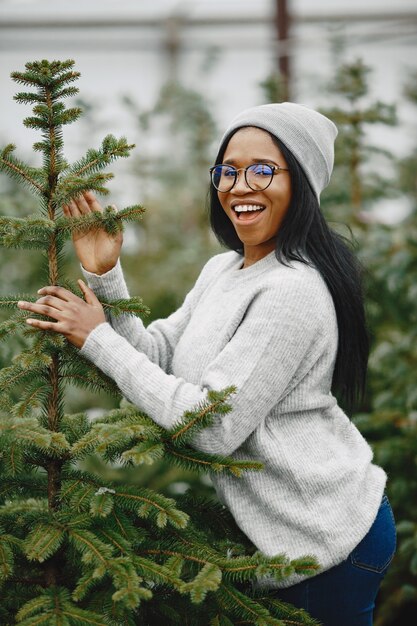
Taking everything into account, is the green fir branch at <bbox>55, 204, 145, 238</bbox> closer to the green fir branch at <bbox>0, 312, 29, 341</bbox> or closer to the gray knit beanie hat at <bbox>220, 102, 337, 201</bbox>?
the green fir branch at <bbox>0, 312, 29, 341</bbox>

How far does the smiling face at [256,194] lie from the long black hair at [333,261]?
0.02m

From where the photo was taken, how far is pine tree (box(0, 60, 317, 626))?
1.30 metres

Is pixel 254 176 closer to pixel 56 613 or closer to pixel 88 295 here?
pixel 88 295

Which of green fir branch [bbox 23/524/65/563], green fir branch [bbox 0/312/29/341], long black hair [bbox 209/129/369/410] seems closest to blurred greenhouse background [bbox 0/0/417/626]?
long black hair [bbox 209/129/369/410]

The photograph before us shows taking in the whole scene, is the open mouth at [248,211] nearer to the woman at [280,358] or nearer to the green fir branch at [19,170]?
the woman at [280,358]

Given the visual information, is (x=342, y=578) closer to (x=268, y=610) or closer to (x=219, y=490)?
(x=268, y=610)

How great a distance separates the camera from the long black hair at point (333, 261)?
157cm

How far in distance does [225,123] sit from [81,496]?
21.9ft

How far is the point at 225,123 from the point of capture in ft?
25.1

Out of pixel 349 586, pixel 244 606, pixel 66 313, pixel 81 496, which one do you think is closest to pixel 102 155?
pixel 66 313

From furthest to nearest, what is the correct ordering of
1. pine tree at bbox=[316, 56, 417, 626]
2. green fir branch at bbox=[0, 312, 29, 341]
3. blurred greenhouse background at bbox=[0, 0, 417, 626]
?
blurred greenhouse background at bbox=[0, 0, 417, 626] < pine tree at bbox=[316, 56, 417, 626] < green fir branch at bbox=[0, 312, 29, 341]

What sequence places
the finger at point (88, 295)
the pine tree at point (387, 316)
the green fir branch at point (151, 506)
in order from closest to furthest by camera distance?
the green fir branch at point (151, 506) < the finger at point (88, 295) < the pine tree at point (387, 316)

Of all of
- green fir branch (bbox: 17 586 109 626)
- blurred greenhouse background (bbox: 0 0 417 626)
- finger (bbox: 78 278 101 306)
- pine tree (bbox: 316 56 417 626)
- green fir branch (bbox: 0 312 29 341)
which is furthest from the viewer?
blurred greenhouse background (bbox: 0 0 417 626)

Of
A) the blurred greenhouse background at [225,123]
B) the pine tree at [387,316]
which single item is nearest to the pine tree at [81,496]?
the blurred greenhouse background at [225,123]
